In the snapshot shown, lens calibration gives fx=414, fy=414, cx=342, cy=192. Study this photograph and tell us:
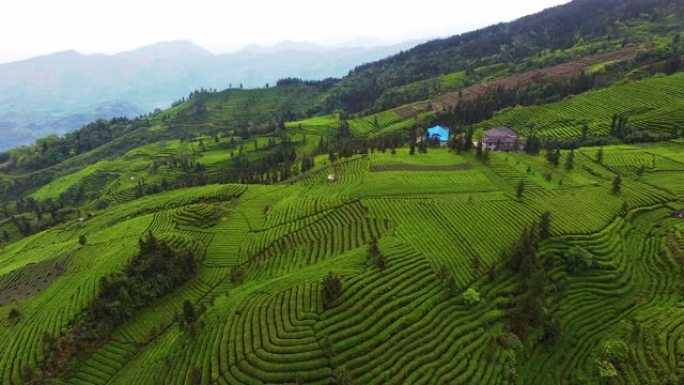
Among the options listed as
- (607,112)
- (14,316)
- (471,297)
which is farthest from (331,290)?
(607,112)

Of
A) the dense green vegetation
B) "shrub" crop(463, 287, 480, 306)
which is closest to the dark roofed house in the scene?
the dense green vegetation

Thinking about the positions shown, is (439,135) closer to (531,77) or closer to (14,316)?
(531,77)

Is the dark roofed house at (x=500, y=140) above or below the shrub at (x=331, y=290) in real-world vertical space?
below

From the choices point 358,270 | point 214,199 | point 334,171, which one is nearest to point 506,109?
point 334,171

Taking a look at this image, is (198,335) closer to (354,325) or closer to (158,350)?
(158,350)

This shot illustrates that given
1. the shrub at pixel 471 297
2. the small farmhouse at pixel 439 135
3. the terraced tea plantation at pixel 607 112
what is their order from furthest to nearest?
the small farmhouse at pixel 439 135, the terraced tea plantation at pixel 607 112, the shrub at pixel 471 297

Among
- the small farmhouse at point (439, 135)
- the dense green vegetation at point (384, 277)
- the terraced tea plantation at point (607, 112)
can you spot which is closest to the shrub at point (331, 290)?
the dense green vegetation at point (384, 277)

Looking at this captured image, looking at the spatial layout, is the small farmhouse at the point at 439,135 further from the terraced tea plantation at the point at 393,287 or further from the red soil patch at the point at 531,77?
the red soil patch at the point at 531,77
